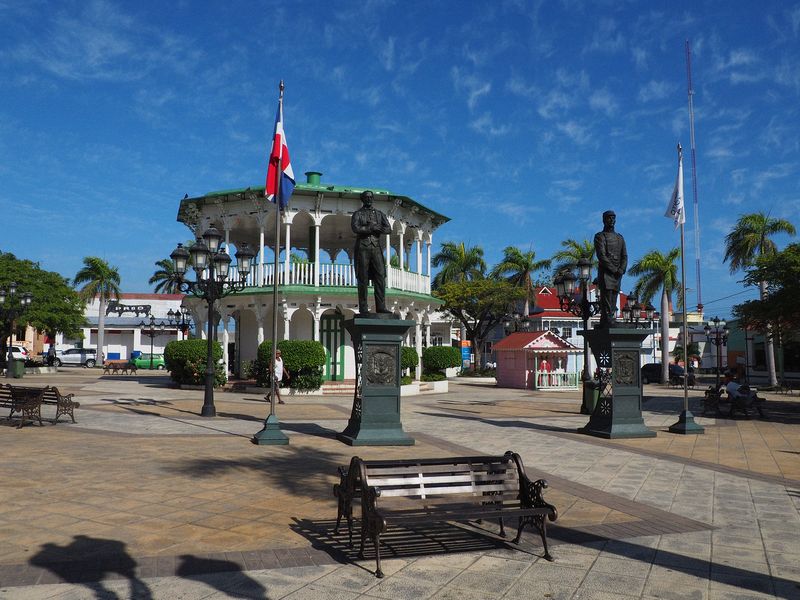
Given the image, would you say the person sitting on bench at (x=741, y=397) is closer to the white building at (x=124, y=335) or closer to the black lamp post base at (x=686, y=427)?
the black lamp post base at (x=686, y=427)

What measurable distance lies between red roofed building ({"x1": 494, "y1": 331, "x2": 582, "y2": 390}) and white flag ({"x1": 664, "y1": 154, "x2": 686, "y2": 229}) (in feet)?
56.4

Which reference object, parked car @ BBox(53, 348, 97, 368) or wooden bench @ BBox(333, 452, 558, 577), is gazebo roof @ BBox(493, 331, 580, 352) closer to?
wooden bench @ BBox(333, 452, 558, 577)

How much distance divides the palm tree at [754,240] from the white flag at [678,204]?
2381 centimetres

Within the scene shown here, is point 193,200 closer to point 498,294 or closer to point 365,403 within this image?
point 365,403

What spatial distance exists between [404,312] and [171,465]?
2011cm

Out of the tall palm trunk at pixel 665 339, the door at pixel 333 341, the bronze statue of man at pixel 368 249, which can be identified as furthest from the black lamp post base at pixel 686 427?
the tall palm trunk at pixel 665 339

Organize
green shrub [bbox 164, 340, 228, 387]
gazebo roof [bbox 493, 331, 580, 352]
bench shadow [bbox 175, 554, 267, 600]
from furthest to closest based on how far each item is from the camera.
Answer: gazebo roof [bbox 493, 331, 580, 352] < green shrub [bbox 164, 340, 228, 387] < bench shadow [bbox 175, 554, 267, 600]

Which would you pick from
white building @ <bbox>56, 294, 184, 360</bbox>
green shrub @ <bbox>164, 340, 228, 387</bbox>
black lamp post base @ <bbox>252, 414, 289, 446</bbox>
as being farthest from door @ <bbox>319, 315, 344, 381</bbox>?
white building @ <bbox>56, 294, 184, 360</bbox>

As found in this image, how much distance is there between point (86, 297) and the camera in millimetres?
56094

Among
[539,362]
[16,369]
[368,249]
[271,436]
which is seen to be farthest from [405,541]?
[16,369]

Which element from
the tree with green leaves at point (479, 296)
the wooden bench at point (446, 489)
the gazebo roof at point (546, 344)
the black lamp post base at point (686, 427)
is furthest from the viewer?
the tree with green leaves at point (479, 296)

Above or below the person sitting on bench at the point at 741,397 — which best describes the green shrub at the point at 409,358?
above

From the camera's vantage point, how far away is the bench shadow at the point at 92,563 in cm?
432

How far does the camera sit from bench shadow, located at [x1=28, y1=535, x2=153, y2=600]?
4320mm
